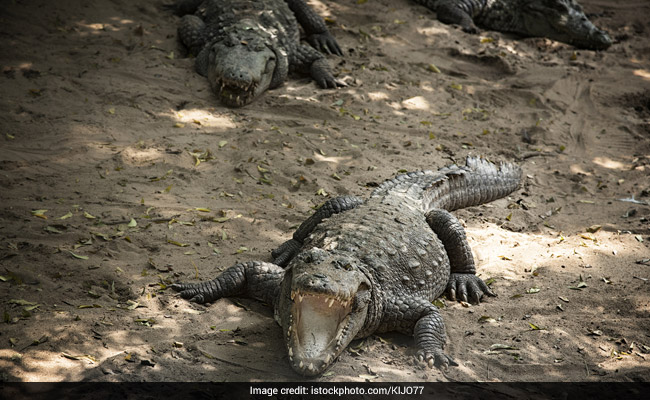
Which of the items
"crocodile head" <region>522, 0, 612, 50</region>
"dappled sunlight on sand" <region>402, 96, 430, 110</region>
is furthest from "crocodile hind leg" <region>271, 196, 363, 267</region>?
"crocodile head" <region>522, 0, 612, 50</region>

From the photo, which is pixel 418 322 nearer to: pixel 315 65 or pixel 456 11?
pixel 315 65

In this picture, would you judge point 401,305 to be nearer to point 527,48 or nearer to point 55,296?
point 55,296

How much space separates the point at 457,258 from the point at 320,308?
1.77m

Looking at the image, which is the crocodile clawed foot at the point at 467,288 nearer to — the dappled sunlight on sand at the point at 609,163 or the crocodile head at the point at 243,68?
the dappled sunlight on sand at the point at 609,163

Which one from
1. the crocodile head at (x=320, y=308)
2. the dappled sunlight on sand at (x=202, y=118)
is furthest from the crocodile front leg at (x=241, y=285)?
the dappled sunlight on sand at (x=202, y=118)

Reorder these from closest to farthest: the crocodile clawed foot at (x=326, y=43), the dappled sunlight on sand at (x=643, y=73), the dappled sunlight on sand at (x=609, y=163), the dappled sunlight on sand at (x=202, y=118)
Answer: the dappled sunlight on sand at (x=202, y=118)
the dappled sunlight on sand at (x=609, y=163)
the crocodile clawed foot at (x=326, y=43)
the dappled sunlight on sand at (x=643, y=73)

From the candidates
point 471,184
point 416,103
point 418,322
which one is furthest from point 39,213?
point 416,103

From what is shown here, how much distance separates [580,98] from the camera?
8172mm

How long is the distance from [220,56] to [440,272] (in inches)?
174

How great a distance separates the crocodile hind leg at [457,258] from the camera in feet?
14.7

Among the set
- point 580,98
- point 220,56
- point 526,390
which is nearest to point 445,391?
point 526,390

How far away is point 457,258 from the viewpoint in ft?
15.4

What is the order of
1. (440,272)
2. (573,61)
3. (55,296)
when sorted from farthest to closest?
(573,61) < (440,272) < (55,296)

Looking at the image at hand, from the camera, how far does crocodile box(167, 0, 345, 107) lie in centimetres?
704
